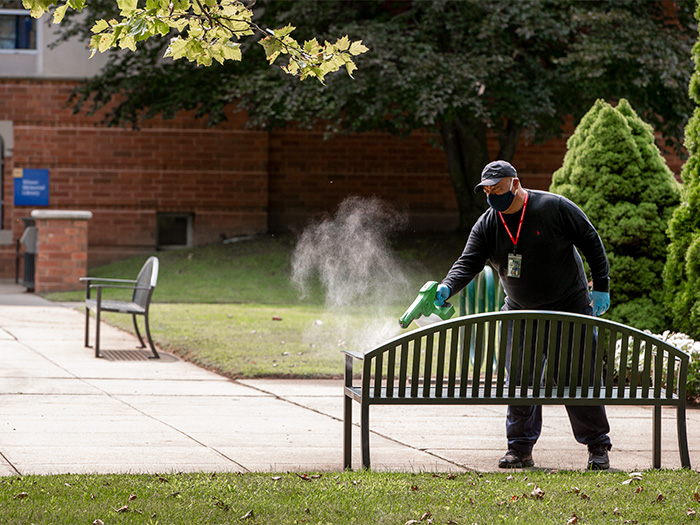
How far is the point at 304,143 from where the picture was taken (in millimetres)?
23594

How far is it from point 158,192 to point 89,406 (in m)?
16.2

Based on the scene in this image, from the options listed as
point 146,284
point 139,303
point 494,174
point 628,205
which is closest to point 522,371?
point 494,174

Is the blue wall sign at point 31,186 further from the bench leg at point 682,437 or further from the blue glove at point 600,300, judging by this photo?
the bench leg at point 682,437

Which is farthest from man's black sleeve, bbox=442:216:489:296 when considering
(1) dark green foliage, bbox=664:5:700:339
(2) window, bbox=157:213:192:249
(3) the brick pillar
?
(2) window, bbox=157:213:192:249

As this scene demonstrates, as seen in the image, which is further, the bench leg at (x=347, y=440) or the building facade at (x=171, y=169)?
the building facade at (x=171, y=169)

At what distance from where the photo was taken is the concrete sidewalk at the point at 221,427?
5.53 m

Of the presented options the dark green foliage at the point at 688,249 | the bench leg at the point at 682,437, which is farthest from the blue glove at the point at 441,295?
the dark green foliage at the point at 688,249

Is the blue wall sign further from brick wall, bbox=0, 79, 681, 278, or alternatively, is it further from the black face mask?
the black face mask

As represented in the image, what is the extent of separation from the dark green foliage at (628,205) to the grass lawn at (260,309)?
106 inches

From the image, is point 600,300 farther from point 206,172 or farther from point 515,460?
point 206,172

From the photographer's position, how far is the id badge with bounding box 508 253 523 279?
18.2ft

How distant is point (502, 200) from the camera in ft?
18.0

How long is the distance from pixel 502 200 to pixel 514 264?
1.19 feet

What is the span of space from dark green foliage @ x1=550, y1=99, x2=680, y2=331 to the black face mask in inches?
144
